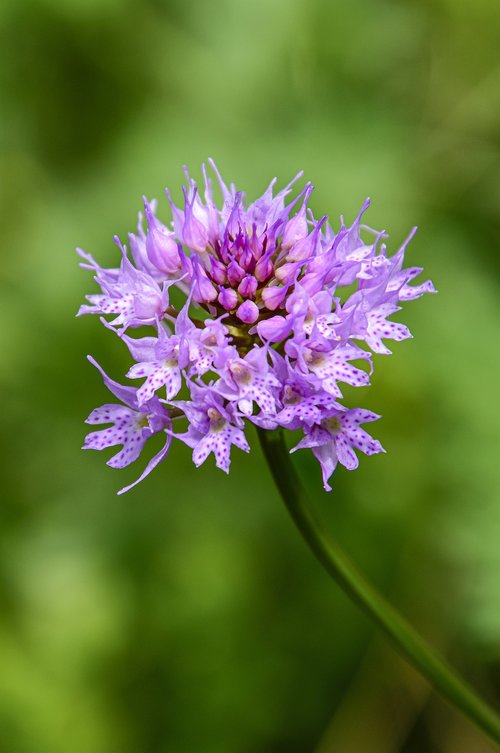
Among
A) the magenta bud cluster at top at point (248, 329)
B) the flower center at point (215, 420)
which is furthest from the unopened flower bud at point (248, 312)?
A: the flower center at point (215, 420)

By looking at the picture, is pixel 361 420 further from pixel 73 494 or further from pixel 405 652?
pixel 73 494

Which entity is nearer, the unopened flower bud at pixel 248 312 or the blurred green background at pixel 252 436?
the unopened flower bud at pixel 248 312

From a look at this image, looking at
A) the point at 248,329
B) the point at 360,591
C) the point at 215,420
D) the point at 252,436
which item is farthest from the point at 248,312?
the point at 252,436

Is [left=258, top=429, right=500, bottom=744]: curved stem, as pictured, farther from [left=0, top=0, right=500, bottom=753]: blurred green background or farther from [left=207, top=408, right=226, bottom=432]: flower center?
[left=0, top=0, right=500, bottom=753]: blurred green background

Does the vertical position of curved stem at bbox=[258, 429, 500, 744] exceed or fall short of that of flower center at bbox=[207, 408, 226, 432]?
it falls short

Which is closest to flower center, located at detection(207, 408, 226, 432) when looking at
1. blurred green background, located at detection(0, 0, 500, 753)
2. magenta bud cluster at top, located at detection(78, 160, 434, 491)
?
magenta bud cluster at top, located at detection(78, 160, 434, 491)

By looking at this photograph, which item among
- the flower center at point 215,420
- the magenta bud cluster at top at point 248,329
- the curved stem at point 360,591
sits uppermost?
the magenta bud cluster at top at point 248,329

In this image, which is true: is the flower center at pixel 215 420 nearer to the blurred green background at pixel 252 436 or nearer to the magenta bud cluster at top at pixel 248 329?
the magenta bud cluster at top at pixel 248 329
